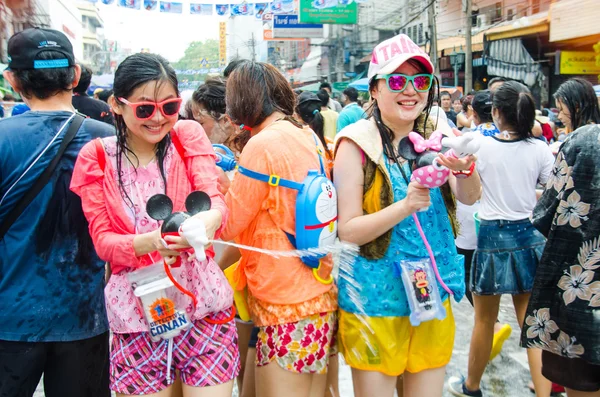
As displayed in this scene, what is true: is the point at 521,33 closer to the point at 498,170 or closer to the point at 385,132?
the point at 498,170

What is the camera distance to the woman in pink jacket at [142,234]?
2.01m

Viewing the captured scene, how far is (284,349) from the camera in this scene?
7.36 feet

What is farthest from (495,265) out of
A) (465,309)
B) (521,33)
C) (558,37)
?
(521,33)

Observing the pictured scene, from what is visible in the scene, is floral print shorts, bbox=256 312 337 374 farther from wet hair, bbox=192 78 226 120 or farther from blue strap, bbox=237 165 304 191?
wet hair, bbox=192 78 226 120

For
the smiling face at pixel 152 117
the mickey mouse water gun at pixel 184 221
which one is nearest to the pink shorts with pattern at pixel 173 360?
the mickey mouse water gun at pixel 184 221

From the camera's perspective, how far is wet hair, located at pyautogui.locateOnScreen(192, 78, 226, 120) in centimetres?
336

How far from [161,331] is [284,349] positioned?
52 centimetres

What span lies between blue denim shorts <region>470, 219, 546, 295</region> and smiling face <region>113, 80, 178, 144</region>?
7.68 ft

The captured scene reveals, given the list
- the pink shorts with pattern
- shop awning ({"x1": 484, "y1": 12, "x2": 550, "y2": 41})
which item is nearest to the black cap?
the pink shorts with pattern

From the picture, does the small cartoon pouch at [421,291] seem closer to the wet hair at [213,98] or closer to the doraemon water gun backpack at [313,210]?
the doraemon water gun backpack at [313,210]

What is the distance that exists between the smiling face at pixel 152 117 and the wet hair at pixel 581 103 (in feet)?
7.10

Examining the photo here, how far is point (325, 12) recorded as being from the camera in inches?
1189

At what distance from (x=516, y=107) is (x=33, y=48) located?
9.00ft

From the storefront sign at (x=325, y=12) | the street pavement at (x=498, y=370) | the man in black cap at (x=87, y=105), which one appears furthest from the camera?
the storefront sign at (x=325, y=12)
